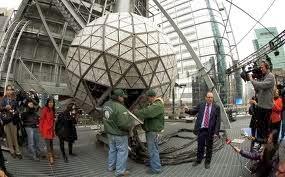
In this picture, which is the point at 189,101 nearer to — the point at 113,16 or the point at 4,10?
the point at 4,10

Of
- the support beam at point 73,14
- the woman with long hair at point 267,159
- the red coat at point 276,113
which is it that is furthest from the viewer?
the support beam at point 73,14

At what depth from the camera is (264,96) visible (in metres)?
6.27

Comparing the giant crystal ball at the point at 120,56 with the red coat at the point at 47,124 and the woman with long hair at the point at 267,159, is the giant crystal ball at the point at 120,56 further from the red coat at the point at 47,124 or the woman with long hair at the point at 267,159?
the woman with long hair at the point at 267,159

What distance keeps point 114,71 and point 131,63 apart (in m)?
0.46

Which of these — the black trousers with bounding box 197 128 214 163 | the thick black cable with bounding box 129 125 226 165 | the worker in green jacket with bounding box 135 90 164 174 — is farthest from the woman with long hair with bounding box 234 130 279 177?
the thick black cable with bounding box 129 125 226 165

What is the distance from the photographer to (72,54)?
8.64m

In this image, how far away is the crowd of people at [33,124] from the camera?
7.93 metres

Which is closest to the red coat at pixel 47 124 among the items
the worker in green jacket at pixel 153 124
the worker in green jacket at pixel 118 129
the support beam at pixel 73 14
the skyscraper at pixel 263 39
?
the worker in green jacket at pixel 118 129

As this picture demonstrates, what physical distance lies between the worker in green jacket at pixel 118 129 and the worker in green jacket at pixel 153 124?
334 mm

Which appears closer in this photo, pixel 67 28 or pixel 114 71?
pixel 114 71

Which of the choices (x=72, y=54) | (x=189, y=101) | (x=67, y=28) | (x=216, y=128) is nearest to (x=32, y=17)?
(x=67, y=28)

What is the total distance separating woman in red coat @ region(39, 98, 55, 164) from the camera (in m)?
8.03

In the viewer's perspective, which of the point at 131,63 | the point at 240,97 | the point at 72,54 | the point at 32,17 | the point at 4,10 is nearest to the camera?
the point at 131,63

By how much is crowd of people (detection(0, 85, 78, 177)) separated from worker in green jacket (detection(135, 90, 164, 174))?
225cm
